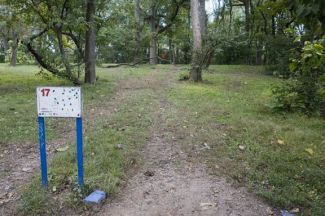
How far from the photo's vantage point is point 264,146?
5137 mm

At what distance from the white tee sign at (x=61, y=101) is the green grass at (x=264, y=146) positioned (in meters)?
1.93

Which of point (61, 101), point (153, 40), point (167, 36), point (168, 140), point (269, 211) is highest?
point (167, 36)

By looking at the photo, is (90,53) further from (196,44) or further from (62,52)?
(196,44)

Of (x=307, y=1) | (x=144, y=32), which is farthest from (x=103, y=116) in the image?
(x=144, y=32)

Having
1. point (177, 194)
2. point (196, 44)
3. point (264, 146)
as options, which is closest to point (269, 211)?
point (177, 194)

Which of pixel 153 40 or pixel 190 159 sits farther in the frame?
pixel 153 40

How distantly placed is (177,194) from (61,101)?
1.51 meters

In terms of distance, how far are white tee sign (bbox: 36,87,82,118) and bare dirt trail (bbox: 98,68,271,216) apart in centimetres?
99

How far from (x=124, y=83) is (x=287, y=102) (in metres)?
6.43

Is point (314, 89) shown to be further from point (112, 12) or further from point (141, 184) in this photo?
point (112, 12)

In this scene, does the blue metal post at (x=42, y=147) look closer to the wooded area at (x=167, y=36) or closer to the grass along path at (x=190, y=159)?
the grass along path at (x=190, y=159)

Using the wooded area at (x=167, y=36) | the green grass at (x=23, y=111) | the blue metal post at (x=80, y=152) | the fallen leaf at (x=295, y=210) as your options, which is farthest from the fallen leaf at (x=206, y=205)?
the green grass at (x=23, y=111)

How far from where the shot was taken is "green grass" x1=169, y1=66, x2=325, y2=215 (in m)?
3.75

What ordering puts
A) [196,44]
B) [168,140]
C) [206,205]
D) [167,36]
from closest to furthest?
[206,205], [168,140], [196,44], [167,36]
